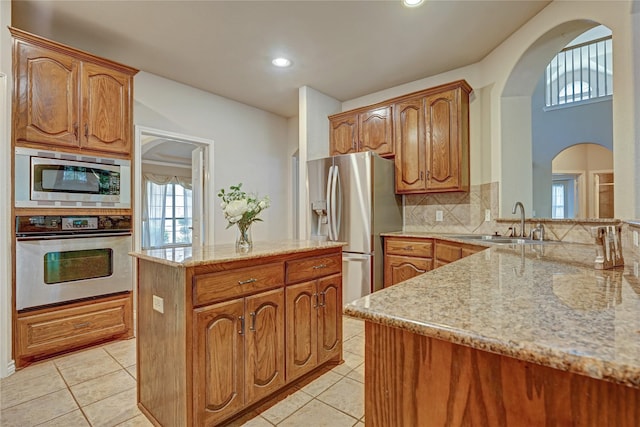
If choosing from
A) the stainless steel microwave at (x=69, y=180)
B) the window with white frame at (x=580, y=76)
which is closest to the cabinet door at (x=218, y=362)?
the stainless steel microwave at (x=69, y=180)

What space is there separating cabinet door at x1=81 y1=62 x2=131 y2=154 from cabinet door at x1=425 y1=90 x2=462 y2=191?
114 inches

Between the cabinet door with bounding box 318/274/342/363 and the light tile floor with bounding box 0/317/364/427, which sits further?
the cabinet door with bounding box 318/274/342/363

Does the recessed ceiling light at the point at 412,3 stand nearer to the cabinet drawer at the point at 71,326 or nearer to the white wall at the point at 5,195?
the white wall at the point at 5,195

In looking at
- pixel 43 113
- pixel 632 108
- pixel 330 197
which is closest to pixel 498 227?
pixel 632 108

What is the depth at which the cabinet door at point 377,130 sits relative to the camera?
11.5 ft

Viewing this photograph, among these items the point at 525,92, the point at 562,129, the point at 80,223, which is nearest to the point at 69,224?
the point at 80,223

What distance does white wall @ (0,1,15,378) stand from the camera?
6.66 feet

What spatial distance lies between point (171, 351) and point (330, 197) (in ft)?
7.52

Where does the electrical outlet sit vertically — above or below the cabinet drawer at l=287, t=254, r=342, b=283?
below

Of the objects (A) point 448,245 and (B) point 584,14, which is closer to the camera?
(B) point 584,14

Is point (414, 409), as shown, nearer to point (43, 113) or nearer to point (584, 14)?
point (584, 14)

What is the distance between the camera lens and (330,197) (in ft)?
11.2

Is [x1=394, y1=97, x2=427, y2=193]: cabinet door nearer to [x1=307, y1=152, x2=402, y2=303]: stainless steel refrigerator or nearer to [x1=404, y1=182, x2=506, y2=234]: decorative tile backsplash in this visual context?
[x1=307, y1=152, x2=402, y2=303]: stainless steel refrigerator

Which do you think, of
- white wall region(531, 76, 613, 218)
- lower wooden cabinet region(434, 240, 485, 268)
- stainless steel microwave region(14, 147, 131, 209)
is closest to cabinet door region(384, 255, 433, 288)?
lower wooden cabinet region(434, 240, 485, 268)
